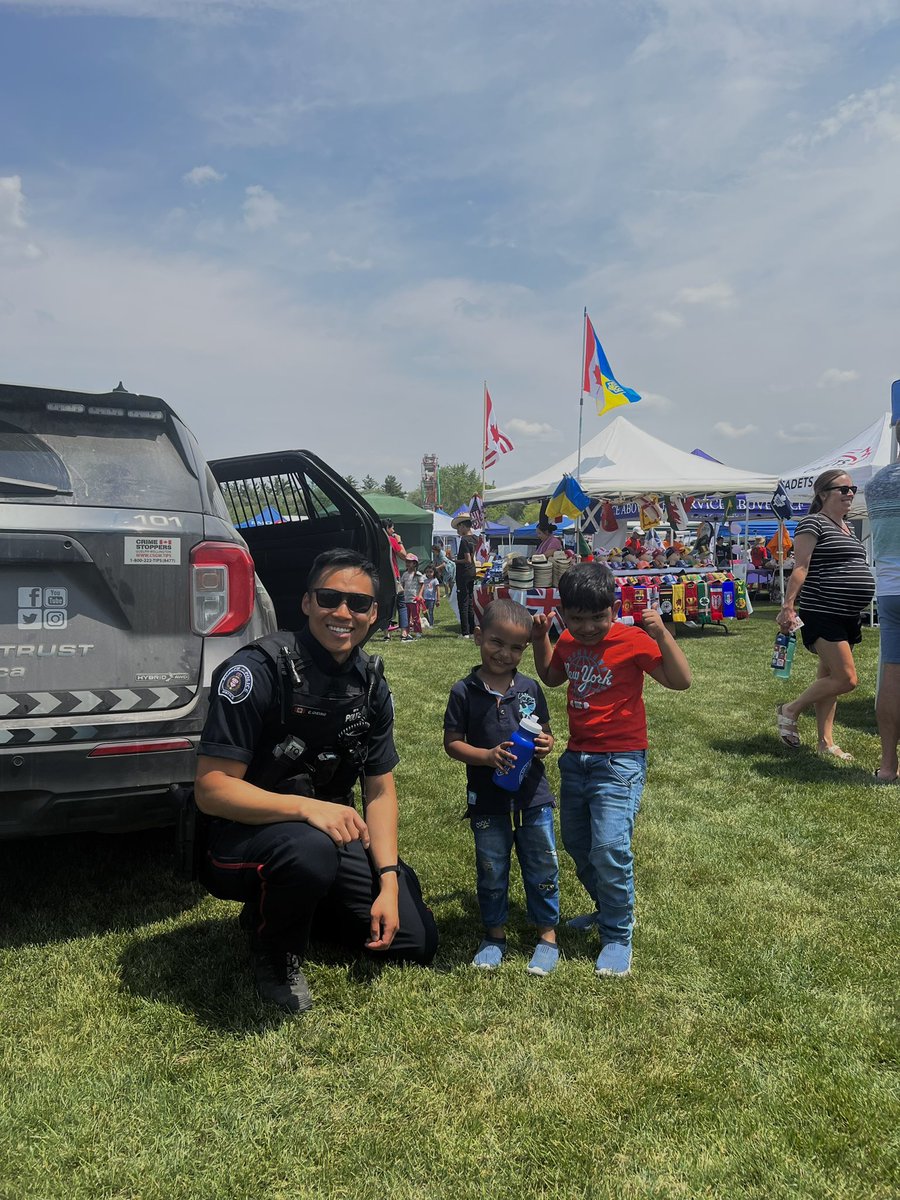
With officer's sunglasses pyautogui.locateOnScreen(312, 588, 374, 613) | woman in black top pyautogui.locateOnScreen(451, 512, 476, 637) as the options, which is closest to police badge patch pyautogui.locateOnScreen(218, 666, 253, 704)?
officer's sunglasses pyautogui.locateOnScreen(312, 588, 374, 613)

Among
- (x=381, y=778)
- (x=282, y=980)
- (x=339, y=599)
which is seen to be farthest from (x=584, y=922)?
(x=339, y=599)

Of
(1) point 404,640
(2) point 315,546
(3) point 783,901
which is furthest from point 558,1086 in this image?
(1) point 404,640

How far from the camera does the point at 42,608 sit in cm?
273

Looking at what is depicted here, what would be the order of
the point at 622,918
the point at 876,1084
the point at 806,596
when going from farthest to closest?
the point at 806,596, the point at 622,918, the point at 876,1084

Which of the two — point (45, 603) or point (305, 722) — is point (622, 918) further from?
point (45, 603)

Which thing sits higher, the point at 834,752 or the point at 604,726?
the point at 604,726

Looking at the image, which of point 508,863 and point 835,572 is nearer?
point 508,863

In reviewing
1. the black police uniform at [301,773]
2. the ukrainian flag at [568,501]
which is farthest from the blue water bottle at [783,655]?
the ukrainian flag at [568,501]

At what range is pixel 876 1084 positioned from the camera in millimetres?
2180

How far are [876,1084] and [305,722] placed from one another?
6.03 feet

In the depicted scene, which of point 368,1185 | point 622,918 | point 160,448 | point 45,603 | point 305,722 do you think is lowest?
point 368,1185

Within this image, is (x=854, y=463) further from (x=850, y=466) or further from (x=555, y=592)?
(x=555, y=592)

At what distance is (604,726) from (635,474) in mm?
13609

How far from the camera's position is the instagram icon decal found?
8.87ft
